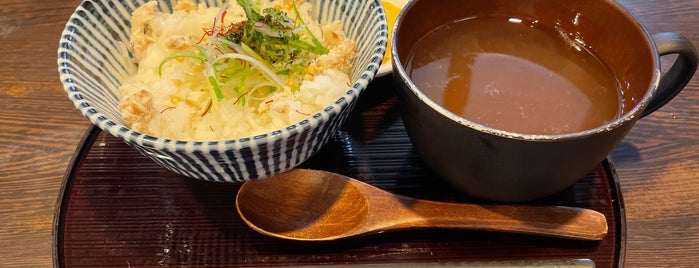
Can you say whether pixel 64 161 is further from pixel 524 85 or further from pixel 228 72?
pixel 524 85

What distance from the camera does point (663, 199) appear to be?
4.77 feet

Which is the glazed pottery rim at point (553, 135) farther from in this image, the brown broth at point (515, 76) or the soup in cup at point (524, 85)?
the brown broth at point (515, 76)

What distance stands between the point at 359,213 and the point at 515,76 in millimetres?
514

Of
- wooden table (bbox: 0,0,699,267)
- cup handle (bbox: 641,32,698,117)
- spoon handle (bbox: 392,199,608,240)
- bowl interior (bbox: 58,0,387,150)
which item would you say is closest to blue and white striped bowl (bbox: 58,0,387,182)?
bowl interior (bbox: 58,0,387,150)

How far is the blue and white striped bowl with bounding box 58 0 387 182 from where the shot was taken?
1.06 metres

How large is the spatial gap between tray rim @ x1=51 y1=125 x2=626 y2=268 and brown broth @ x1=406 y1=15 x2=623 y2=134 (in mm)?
279

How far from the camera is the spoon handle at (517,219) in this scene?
3.98ft

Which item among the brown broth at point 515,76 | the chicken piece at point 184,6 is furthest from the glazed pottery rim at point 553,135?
the chicken piece at point 184,6

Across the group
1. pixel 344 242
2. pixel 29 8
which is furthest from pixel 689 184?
pixel 29 8

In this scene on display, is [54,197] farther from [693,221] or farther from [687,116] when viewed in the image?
[687,116]

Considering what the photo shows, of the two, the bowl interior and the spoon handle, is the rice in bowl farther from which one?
the spoon handle

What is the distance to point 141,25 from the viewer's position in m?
1.44

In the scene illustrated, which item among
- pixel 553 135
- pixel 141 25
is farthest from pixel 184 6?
pixel 553 135

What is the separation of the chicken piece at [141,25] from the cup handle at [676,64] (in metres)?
1.30
